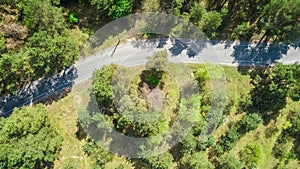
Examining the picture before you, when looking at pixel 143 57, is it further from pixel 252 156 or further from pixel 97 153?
pixel 252 156

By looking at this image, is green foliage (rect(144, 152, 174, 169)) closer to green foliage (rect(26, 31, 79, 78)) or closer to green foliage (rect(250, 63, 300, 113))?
green foliage (rect(250, 63, 300, 113))

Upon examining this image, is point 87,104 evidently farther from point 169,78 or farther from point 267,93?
point 267,93

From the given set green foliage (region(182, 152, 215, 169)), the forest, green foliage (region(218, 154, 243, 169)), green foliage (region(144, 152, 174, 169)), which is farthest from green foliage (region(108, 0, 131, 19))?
green foliage (region(218, 154, 243, 169))

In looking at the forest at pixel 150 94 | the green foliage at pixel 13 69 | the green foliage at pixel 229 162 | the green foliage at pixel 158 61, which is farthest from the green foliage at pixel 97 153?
the green foliage at pixel 229 162

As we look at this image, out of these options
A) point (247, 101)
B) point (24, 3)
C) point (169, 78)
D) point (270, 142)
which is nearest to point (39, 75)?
point (24, 3)

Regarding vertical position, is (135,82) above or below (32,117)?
above

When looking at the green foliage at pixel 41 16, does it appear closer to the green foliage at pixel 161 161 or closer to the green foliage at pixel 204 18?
the green foliage at pixel 204 18

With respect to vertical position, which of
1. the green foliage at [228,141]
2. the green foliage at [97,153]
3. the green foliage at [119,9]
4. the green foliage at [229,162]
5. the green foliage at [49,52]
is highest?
the green foliage at [119,9]
